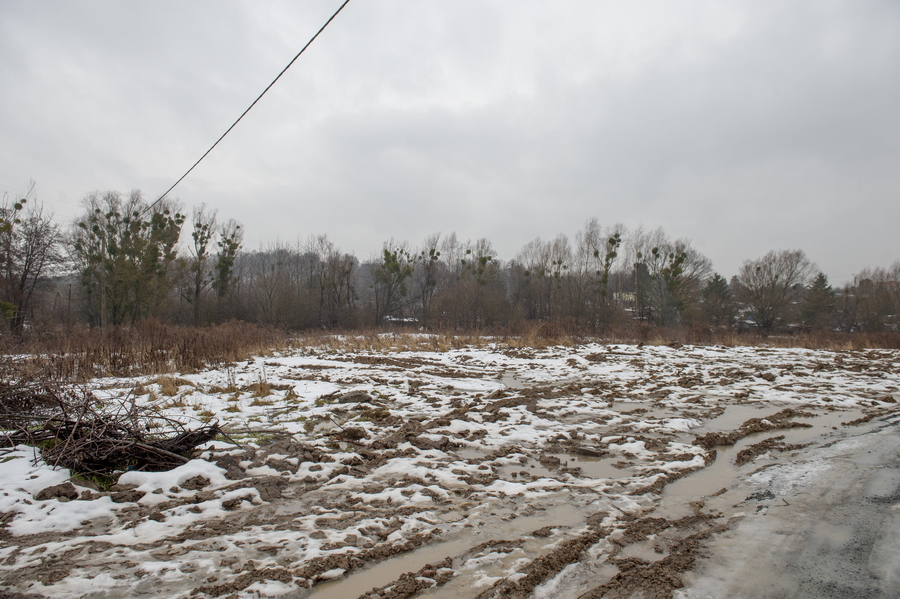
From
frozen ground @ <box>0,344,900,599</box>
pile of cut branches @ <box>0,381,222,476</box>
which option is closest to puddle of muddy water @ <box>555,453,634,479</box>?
frozen ground @ <box>0,344,900,599</box>

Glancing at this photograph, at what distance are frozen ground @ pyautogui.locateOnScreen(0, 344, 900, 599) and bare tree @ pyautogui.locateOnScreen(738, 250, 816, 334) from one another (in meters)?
40.2

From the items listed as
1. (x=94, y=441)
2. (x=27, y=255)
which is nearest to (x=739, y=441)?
(x=94, y=441)

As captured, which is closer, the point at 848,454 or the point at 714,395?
the point at 848,454

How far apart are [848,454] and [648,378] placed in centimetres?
642

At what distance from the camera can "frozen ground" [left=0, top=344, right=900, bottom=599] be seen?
261 centimetres

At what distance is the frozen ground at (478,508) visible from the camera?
261 cm

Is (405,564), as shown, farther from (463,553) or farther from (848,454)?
(848,454)

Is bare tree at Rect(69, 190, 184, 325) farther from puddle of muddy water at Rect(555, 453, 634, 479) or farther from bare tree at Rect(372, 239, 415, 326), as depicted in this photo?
puddle of muddy water at Rect(555, 453, 634, 479)

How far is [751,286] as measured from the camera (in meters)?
42.9

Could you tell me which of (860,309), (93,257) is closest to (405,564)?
(93,257)

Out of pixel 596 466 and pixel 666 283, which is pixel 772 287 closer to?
pixel 666 283

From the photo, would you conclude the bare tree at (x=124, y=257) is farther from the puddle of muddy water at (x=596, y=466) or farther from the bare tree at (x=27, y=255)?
the puddle of muddy water at (x=596, y=466)

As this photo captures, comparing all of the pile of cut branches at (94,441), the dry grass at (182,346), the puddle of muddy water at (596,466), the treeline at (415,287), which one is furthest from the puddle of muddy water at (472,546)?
the treeline at (415,287)

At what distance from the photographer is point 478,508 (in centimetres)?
377
